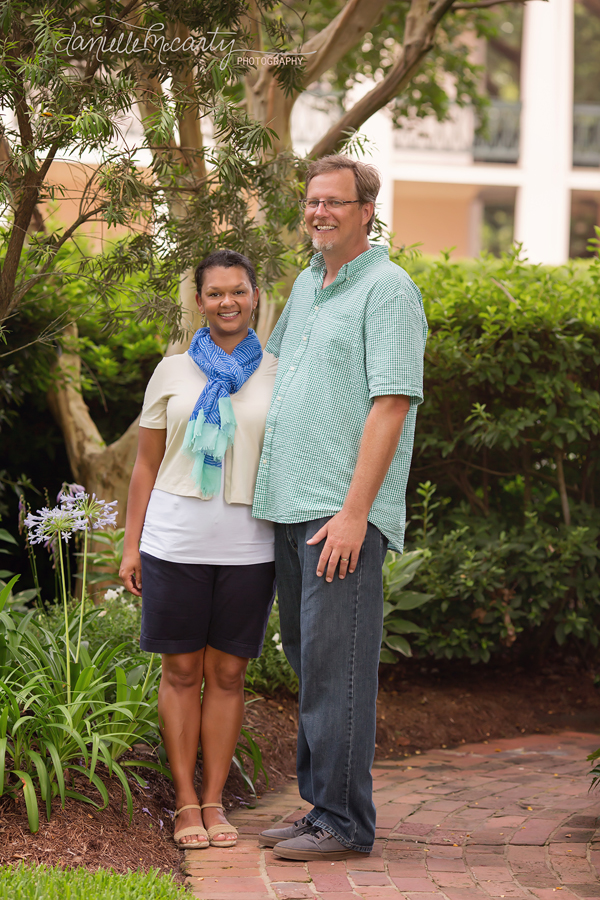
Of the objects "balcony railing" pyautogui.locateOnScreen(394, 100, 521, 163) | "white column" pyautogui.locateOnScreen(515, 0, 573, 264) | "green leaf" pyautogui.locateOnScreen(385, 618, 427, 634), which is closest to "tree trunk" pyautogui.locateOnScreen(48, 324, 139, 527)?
"green leaf" pyautogui.locateOnScreen(385, 618, 427, 634)

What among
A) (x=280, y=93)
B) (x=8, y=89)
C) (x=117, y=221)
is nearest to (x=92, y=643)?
(x=117, y=221)

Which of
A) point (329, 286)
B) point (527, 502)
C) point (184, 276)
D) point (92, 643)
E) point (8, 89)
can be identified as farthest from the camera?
point (527, 502)

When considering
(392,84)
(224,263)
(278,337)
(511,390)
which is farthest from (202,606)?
(392,84)

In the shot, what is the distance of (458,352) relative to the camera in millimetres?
4762

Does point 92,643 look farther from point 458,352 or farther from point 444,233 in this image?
→ point 444,233

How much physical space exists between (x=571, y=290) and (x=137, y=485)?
305 centimetres

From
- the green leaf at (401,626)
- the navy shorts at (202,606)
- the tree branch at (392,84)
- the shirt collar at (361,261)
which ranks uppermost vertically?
the tree branch at (392,84)

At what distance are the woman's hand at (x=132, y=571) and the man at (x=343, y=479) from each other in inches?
19.9

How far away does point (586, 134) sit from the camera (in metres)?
17.3

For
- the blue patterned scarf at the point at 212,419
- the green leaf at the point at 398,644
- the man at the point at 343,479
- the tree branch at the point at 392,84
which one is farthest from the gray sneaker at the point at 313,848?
the tree branch at the point at 392,84

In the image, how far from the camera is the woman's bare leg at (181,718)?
9.53 feet

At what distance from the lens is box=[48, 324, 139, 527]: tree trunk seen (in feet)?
17.2

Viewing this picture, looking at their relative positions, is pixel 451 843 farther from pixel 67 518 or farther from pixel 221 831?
pixel 67 518

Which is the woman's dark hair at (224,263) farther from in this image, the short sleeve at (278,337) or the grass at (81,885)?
the grass at (81,885)
